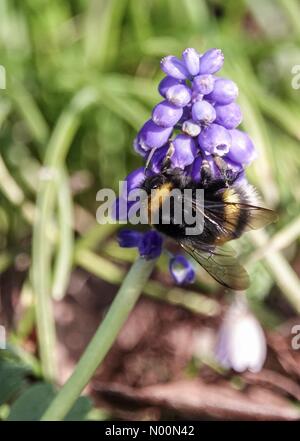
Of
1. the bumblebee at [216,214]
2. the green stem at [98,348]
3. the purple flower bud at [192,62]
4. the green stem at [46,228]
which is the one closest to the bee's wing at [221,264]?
the bumblebee at [216,214]

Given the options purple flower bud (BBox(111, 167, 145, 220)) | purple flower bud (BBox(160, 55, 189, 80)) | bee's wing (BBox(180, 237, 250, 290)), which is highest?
purple flower bud (BBox(160, 55, 189, 80))

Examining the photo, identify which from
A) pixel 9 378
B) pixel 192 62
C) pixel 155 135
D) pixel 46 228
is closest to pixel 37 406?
pixel 9 378

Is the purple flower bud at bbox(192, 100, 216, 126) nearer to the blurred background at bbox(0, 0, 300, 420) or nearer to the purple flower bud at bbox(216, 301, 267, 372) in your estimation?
the blurred background at bbox(0, 0, 300, 420)

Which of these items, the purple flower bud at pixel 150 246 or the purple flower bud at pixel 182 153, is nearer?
the purple flower bud at pixel 182 153

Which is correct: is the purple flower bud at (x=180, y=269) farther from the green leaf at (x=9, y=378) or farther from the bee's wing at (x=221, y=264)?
the green leaf at (x=9, y=378)

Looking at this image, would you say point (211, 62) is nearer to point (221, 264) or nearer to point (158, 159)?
point (158, 159)

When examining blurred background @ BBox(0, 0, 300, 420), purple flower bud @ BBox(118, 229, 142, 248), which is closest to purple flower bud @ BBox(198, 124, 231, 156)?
purple flower bud @ BBox(118, 229, 142, 248)
